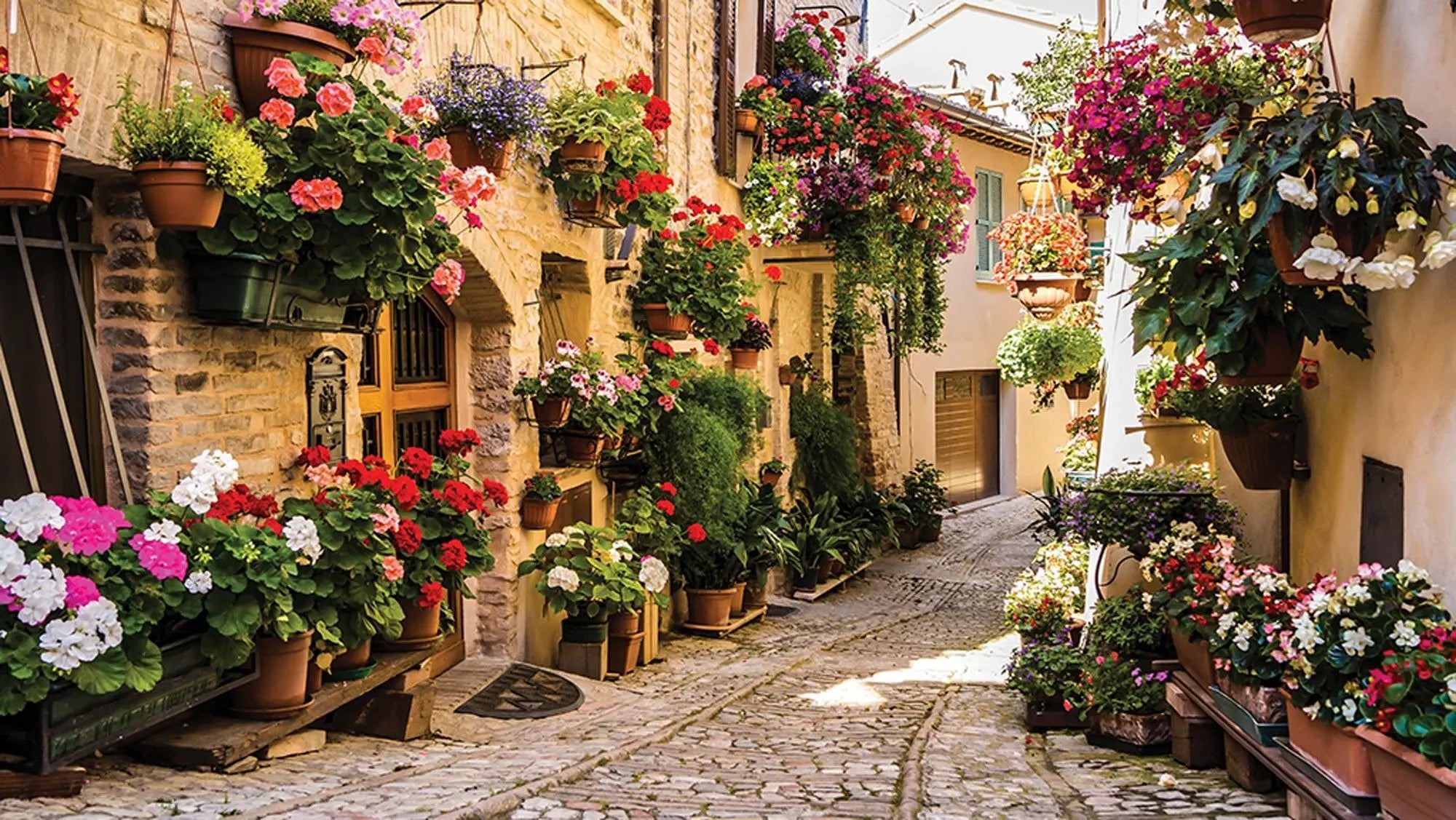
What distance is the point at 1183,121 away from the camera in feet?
18.6

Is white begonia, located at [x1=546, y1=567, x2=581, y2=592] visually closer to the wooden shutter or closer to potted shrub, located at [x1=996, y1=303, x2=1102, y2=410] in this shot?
the wooden shutter

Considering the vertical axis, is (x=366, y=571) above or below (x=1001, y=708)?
above

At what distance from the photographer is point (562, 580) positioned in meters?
7.39

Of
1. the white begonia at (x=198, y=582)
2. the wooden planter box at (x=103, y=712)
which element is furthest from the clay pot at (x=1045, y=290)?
the white begonia at (x=198, y=582)

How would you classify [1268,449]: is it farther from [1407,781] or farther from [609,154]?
[609,154]

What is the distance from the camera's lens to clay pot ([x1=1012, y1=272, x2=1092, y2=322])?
1077cm

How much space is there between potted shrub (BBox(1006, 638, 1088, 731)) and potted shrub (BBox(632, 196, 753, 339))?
11.4ft

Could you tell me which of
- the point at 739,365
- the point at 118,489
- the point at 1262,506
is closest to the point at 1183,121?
the point at 1262,506

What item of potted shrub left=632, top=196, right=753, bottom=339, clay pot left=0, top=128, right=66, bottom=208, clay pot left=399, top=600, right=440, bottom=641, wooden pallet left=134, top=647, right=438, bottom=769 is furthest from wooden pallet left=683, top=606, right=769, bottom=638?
clay pot left=0, top=128, right=66, bottom=208

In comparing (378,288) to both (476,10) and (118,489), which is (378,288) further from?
(476,10)

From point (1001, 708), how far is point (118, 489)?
5291 mm

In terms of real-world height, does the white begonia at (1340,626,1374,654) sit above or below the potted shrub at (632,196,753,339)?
below

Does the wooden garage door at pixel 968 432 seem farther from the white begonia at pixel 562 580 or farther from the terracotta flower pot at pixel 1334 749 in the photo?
the terracotta flower pot at pixel 1334 749

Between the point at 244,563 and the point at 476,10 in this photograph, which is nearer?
the point at 244,563
